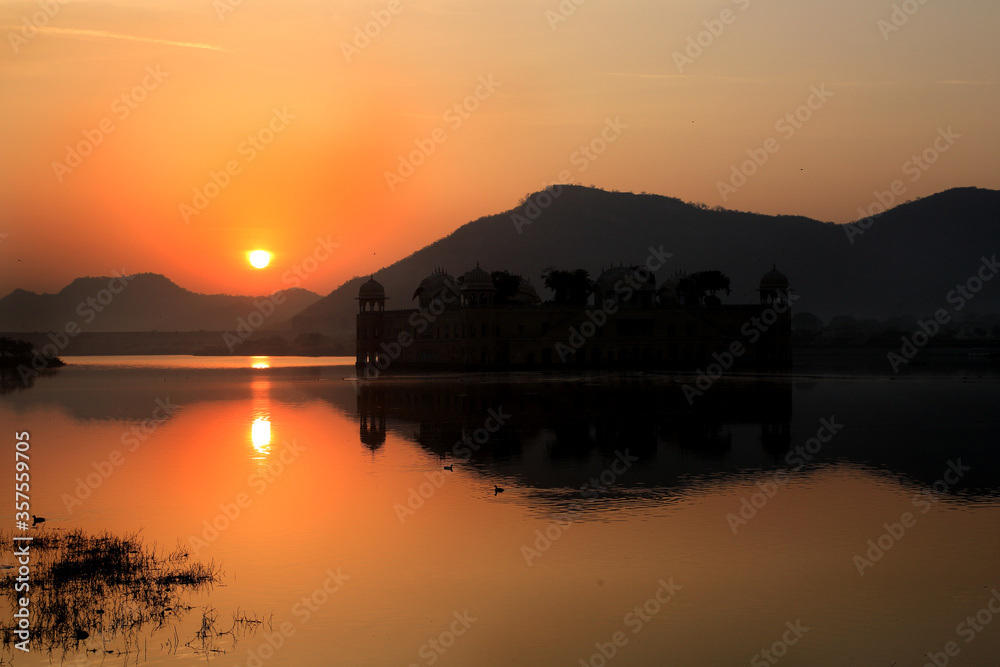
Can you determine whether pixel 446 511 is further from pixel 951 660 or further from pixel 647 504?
pixel 951 660

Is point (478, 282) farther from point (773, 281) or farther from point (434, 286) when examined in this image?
point (773, 281)

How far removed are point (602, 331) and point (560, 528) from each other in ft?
277

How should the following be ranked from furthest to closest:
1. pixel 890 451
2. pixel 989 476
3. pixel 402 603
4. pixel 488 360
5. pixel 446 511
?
pixel 488 360 → pixel 890 451 → pixel 989 476 → pixel 446 511 → pixel 402 603

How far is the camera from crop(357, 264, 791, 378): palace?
104875 millimetres

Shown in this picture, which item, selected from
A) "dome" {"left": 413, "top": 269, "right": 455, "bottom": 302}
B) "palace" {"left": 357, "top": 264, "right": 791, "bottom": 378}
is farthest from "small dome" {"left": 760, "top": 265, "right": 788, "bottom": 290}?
"dome" {"left": 413, "top": 269, "right": 455, "bottom": 302}

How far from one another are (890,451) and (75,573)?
29.1 m

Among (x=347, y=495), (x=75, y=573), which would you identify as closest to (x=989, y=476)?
(x=347, y=495)

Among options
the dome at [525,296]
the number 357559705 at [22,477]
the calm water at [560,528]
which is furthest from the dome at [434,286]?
the number 357559705 at [22,477]

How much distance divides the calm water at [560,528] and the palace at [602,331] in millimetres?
53932

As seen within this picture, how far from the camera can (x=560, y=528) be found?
23.3 meters

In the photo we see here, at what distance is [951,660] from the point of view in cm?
1534

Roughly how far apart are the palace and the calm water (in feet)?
177

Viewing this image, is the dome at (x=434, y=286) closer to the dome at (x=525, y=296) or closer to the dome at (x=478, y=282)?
the dome at (x=478, y=282)

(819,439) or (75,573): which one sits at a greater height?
(819,439)
